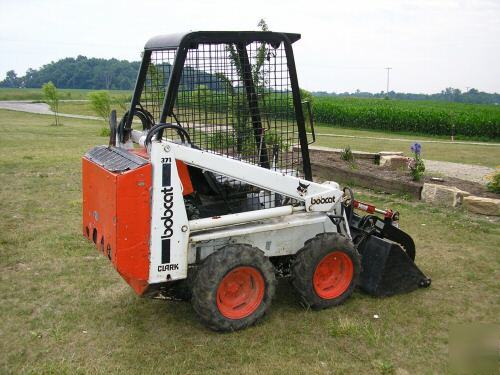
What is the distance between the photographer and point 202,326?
475 cm

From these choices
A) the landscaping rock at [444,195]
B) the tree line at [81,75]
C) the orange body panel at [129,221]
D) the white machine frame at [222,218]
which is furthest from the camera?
the tree line at [81,75]

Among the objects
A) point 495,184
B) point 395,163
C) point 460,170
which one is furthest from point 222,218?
point 460,170

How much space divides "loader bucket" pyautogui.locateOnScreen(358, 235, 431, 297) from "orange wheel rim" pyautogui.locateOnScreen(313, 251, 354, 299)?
1.04 ft

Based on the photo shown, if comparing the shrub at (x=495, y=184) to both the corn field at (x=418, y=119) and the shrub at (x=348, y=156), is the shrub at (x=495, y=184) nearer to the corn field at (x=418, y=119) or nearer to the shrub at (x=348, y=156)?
the shrub at (x=348, y=156)

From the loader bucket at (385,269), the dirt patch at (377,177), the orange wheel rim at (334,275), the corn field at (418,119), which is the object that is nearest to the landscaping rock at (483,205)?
the dirt patch at (377,177)

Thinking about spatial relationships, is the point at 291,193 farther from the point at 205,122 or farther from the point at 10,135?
the point at 10,135

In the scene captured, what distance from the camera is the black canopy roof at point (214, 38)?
434cm

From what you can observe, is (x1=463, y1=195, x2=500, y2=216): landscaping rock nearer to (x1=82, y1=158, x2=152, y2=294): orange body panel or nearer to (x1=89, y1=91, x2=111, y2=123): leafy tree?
(x1=82, y1=158, x2=152, y2=294): orange body panel

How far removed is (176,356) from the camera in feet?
13.9

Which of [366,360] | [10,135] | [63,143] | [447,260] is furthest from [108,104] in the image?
[366,360]

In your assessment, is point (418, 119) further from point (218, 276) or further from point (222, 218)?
point (218, 276)

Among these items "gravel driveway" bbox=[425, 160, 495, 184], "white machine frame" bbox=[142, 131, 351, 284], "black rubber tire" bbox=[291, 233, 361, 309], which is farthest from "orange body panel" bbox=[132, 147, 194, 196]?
"gravel driveway" bbox=[425, 160, 495, 184]

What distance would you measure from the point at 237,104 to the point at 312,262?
1533 millimetres

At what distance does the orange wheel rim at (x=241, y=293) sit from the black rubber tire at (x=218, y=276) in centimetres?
6
